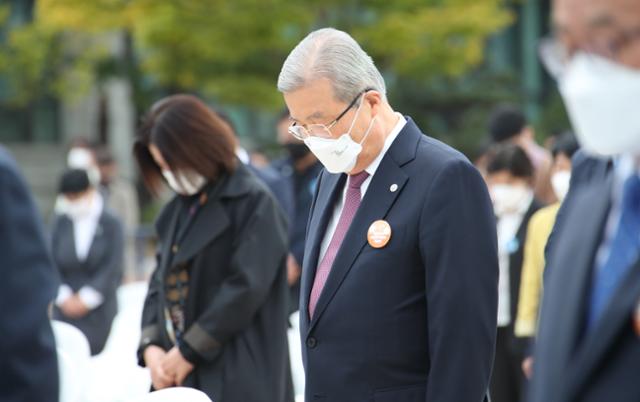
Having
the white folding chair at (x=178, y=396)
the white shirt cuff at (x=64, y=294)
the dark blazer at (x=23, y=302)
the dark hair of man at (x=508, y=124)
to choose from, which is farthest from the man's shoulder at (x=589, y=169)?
the white shirt cuff at (x=64, y=294)

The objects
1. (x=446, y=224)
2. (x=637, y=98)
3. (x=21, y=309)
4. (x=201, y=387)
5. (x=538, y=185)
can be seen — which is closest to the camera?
(x=637, y=98)

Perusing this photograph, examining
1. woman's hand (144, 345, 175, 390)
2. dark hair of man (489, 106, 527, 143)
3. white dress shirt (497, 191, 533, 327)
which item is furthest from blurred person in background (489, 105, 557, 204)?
woman's hand (144, 345, 175, 390)

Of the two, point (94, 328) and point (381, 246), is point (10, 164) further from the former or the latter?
point (94, 328)

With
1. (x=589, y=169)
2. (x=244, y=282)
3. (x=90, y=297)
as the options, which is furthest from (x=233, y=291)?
(x=90, y=297)

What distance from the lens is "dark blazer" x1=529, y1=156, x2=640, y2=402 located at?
2.25m

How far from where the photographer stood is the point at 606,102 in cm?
224

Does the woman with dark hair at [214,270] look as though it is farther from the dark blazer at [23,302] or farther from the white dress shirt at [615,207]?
the white dress shirt at [615,207]

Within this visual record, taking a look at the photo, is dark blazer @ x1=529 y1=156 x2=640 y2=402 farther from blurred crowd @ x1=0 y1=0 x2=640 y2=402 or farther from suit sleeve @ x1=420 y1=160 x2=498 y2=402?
suit sleeve @ x1=420 y1=160 x2=498 y2=402

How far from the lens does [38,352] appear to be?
278 cm

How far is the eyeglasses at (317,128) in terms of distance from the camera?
12.2ft

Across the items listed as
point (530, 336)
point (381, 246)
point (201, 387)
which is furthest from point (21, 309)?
point (530, 336)

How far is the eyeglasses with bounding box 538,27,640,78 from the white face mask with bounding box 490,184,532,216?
15.1ft

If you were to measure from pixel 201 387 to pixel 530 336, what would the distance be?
213 centimetres

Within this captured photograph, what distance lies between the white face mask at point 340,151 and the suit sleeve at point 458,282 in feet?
Answer: 1.00
